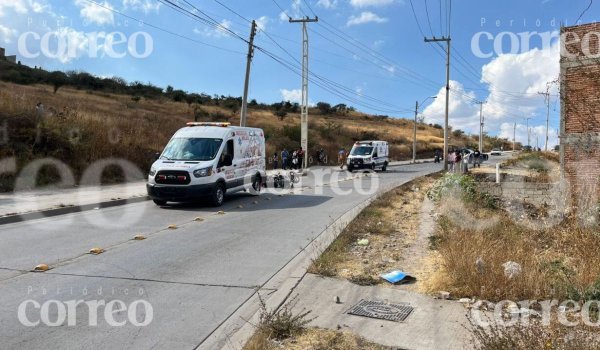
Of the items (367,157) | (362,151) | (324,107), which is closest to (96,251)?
(367,157)

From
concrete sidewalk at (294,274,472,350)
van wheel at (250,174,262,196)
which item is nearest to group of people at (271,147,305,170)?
van wheel at (250,174,262,196)

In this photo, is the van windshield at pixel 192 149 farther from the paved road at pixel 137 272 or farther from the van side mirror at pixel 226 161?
the paved road at pixel 137 272

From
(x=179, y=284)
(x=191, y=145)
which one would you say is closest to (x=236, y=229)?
(x=179, y=284)

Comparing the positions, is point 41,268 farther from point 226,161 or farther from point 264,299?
point 226,161

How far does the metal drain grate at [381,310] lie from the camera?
511cm

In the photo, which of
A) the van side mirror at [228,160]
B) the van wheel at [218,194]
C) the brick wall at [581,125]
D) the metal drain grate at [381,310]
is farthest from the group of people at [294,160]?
the metal drain grate at [381,310]

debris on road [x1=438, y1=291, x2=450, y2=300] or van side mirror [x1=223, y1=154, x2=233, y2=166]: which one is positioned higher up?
van side mirror [x1=223, y1=154, x2=233, y2=166]

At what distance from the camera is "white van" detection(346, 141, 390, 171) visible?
36156mm

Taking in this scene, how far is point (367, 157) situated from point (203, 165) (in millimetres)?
A: 22900

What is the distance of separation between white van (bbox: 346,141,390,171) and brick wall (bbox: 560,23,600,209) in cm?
1941

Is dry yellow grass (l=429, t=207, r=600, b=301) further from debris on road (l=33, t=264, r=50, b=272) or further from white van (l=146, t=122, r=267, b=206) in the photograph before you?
white van (l=146, t=122, r=267, b=206)

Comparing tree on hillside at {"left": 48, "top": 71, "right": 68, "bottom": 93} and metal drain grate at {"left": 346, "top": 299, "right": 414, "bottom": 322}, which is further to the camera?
tree on hillside at {"left": 48, "top": 71, "right": 68, "bottom": 93}

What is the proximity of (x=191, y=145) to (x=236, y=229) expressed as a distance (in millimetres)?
5362

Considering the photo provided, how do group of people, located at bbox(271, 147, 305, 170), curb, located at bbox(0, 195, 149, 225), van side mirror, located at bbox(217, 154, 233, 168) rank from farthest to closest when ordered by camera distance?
group of people, located at bbox(271, 147, 305, 170) → van side mirror, located at bbox(217, 154, 233, 168) → curb, located at bbox(0, 195, 149, 225)
